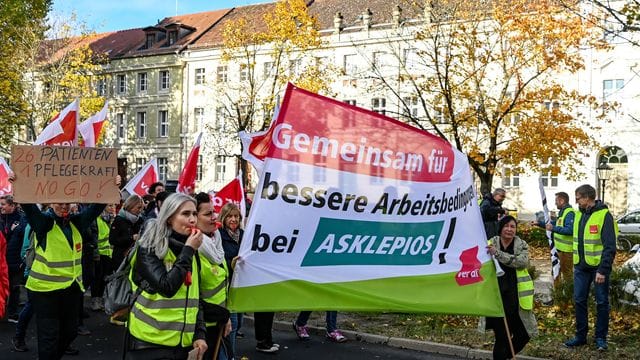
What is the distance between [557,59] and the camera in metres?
21.7

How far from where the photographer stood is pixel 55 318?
20.7ft

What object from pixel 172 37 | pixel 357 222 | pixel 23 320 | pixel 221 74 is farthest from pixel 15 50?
pixel 357 222

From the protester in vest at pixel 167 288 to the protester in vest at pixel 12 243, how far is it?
6592mm

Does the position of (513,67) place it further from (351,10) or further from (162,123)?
(162,123)

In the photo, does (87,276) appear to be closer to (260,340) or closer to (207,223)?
(260,340)

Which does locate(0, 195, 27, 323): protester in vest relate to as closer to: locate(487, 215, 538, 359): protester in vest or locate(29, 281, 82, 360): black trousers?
locate(29, 281, 82, 360): black trousers

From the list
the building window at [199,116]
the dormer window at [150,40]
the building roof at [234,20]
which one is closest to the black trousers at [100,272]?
the building roof at [234,20]

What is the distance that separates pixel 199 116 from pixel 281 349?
149ft

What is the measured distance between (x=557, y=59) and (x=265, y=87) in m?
26.6

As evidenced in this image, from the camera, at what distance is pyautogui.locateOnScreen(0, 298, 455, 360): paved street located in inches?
327

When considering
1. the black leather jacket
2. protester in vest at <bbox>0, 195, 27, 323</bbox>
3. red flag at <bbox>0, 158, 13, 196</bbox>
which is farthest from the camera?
red flag at <bbox>0, 158, 13, 196</bbox>

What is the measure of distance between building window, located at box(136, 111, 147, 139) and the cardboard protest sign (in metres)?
51.1

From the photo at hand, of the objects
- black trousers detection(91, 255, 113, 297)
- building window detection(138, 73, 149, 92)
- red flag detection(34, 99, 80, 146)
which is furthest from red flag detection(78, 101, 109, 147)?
building window detection(138, 73, 149, 92)

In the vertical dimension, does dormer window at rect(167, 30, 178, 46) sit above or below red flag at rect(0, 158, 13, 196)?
above
